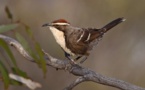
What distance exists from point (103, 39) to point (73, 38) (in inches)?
143

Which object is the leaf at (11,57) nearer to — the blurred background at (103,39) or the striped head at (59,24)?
the striped head at (59,24)

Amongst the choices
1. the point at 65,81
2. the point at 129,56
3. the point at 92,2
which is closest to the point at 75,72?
the point at 65,81

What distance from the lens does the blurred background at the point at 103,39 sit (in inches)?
303

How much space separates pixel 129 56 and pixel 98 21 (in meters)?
0.79

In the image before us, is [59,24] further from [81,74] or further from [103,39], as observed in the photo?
[103,39]

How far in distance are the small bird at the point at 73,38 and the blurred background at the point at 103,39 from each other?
2804 mm

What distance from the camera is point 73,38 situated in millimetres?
4355

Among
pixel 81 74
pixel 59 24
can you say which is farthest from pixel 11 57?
pixel 59 24

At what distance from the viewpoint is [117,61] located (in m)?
8.16

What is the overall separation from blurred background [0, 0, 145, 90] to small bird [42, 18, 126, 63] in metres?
2.80

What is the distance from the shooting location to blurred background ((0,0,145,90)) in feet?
25.3

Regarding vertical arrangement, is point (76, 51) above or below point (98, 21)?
above

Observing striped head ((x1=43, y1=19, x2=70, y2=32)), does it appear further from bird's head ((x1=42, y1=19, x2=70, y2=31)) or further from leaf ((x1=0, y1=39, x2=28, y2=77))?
leaf ((x1=0, y1=39, x2=28, y2=77))

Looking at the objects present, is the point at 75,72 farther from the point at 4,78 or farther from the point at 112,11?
the point at 112,11
